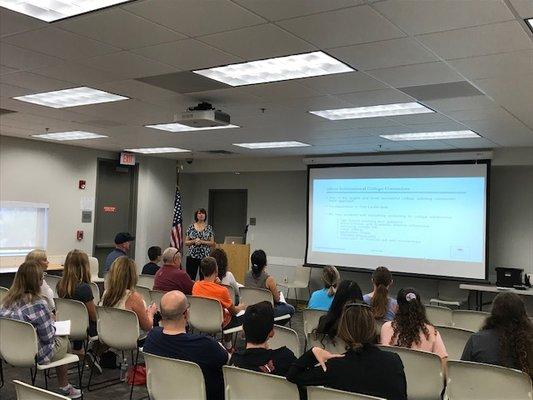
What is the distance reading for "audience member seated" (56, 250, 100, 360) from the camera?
4.73m

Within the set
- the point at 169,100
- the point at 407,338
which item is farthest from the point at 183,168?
the point at 407,338

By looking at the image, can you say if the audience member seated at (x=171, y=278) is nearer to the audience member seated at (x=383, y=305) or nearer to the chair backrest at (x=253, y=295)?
the chair backrest at (x=253, y=295)

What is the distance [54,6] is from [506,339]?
11.4ft

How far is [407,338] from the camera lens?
3494 mm

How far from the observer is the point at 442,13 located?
3027 millimetres

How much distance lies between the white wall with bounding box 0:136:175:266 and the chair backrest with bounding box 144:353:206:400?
23.4ft

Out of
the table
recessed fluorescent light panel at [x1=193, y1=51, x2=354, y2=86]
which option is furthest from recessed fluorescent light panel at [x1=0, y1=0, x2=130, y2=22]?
the table

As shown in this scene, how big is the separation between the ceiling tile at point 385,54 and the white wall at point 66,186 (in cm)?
719

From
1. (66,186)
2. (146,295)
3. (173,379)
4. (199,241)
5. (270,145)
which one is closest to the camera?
(173,379)

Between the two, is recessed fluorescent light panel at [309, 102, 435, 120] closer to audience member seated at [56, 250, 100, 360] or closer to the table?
audience member seated at [56, 250, 100, 360]

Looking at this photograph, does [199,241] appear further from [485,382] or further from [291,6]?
[485,382]

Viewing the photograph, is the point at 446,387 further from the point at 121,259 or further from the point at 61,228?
the point at 61,228

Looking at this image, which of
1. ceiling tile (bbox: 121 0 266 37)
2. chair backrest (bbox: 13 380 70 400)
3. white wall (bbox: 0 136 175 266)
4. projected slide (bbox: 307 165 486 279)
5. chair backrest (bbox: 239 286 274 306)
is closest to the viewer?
chair backrest (bbox: 13 380 70 400)

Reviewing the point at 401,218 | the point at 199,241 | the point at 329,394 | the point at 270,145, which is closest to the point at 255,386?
the point at 329,394
